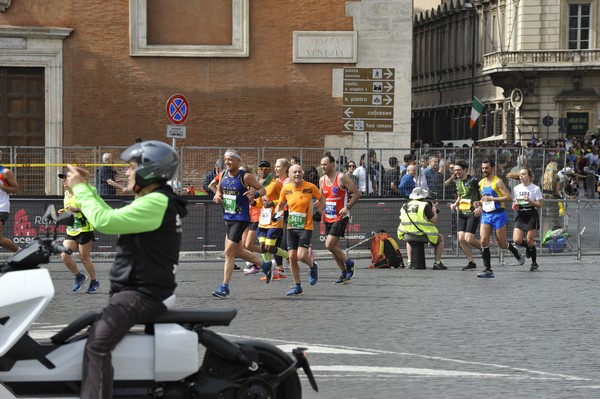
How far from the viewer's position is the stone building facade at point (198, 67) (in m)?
31.8

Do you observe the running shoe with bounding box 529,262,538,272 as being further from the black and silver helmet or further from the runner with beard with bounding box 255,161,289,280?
the black and silver helmet

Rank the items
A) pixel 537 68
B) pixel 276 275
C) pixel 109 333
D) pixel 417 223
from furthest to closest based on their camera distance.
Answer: pixel 537 68 < pixel 417 223 < pixel 276 275 < pixel 109 333

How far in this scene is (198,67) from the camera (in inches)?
1271

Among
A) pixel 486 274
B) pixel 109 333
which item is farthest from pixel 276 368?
pixel 486 274

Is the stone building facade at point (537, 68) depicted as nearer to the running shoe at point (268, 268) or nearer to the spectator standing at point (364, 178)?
the spectator standing at point (364, 178)

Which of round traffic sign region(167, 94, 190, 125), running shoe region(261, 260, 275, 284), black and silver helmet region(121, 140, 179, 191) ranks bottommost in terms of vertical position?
running shoe region(261, 260, 275, 284)

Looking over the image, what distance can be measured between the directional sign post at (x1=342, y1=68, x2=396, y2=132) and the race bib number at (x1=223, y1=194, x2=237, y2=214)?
41.1 ft

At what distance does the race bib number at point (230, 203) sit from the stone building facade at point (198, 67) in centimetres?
1555

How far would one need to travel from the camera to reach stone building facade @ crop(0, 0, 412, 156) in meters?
31.8

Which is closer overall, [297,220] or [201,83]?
[297,220]

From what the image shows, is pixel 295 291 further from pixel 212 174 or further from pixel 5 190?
pixel 212 174

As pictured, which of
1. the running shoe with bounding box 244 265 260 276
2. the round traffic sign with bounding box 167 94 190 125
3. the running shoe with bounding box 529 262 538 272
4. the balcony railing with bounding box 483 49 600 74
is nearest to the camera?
the running shoe with bounding box 244 265 260 276

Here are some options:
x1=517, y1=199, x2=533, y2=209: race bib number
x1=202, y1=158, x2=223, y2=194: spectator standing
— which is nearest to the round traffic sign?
x1=202, y1=158, x2=223, y2=194: spectator standing

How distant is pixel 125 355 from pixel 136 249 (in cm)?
58
